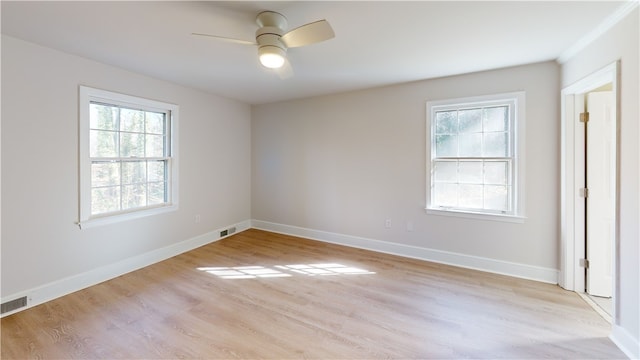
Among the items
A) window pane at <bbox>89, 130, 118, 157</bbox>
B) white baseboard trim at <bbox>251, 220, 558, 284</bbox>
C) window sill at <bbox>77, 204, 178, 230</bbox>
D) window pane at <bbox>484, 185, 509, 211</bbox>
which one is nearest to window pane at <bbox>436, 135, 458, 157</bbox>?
window pane at <bbox>484, 185, 509, 211</bbox>

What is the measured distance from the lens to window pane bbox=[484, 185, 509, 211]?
10.6 feet

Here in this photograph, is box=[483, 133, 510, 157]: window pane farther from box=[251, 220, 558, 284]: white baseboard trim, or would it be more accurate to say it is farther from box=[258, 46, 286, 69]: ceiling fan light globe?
box=[258, 46, 286, 69]: ceiling fan light globe

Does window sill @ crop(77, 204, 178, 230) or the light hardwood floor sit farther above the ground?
window sill @ crop(77, 204, 178, 230)

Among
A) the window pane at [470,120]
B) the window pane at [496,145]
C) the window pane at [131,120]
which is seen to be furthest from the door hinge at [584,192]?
the window pane at [131,120]

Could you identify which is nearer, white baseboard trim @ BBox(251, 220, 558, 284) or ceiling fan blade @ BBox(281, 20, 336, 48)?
ceiling fan blade @ BBox(281, 20, 336, 48)

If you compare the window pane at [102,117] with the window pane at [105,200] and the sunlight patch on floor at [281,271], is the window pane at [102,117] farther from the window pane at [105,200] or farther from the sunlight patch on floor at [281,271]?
the sunlight patch on floor at [281,271]

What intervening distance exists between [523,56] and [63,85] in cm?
465

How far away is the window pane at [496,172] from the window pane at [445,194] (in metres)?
0.38

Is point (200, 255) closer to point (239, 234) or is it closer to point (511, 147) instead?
point (239, 234)

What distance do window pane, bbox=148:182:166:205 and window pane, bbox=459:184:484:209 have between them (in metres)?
4.04

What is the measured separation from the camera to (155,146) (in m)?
3.62

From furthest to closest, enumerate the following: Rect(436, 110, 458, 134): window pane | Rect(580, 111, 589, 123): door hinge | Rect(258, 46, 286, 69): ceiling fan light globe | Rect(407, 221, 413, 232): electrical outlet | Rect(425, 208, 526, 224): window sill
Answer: Rect(407, 221, 413, 232): electrical outlet → Rect(436, 110, 458, 134): window pane → Rect(425, 208, 526, 224): window sill → Rect(580, 111, 589, 123): door hinge → Rect(258, 46, 286, 69): ceiling fan light globe

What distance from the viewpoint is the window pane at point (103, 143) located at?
294 cm

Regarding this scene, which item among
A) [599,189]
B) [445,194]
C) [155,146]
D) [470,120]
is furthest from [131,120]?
[599,189]
